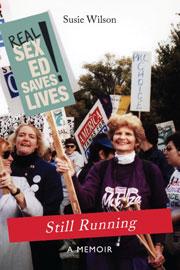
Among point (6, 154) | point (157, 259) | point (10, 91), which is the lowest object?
point (157, 259)

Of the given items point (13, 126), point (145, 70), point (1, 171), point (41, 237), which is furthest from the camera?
point (145, 70)

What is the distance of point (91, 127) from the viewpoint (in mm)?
5312

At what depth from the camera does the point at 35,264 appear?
4066mm

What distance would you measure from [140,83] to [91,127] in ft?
1.92

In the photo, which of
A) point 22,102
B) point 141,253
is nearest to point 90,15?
point 22,102

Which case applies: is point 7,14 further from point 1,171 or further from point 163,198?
point 163,198

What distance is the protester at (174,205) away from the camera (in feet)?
13.6

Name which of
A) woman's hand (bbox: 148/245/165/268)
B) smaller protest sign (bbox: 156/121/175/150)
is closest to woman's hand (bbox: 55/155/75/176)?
woman's hand (bbox: 148/245/165/268)

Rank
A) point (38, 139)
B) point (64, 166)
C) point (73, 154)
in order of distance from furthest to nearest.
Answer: point (73, 154), point (38, 139), point (64, 166)

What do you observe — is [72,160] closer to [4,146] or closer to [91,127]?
[91,127]

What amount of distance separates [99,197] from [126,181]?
19cm

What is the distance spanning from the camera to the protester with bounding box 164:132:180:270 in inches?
163

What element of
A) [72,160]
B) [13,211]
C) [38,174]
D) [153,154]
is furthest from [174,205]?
[72,160]

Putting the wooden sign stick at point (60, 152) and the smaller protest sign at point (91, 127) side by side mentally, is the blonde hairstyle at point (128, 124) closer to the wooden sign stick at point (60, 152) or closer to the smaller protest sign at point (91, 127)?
the wooden sign stick at point (60, 152)
